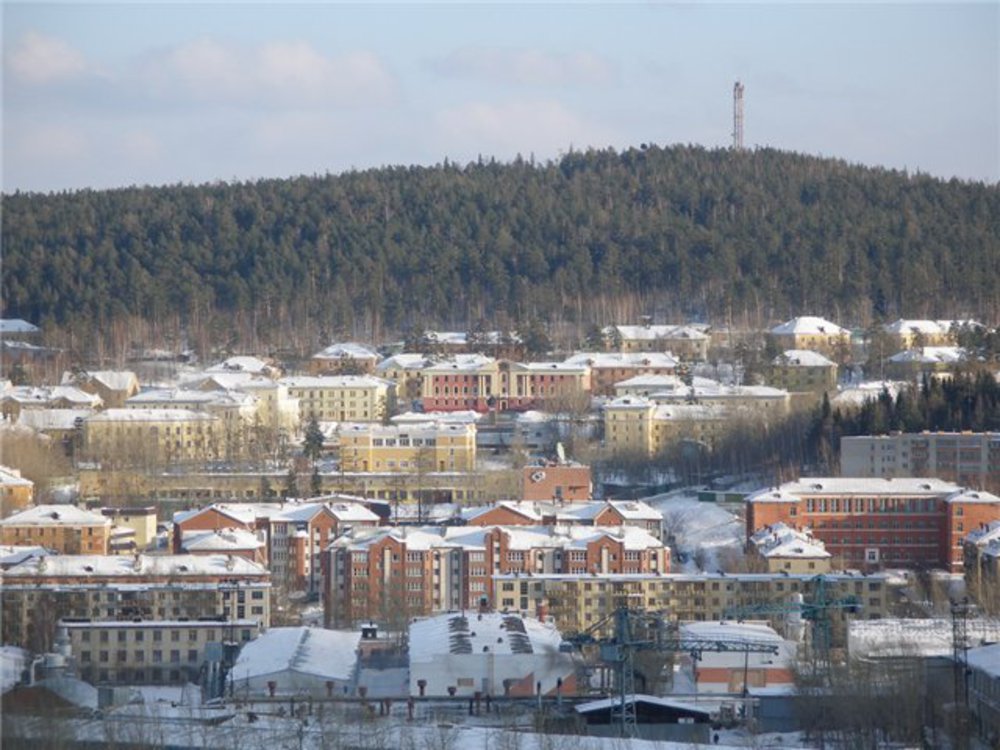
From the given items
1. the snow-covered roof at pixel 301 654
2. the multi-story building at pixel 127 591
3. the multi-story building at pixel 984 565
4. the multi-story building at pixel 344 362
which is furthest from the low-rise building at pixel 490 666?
the multi-story building at pixel 344 362

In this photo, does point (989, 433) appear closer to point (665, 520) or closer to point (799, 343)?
point (665, 520)

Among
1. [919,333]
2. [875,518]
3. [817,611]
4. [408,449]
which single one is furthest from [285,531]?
[919,333]

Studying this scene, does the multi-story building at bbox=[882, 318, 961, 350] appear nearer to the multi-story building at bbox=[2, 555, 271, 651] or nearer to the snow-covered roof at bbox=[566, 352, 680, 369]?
the snow-covered roof at bbox=[566, 352, 680, 369]

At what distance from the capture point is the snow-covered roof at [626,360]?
4063 centimetres

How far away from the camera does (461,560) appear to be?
2544cm

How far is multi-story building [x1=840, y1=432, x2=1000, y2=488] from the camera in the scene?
30641mm

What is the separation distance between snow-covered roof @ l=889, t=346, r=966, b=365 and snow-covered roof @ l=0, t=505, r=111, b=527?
15.3m

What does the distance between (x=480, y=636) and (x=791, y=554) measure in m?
6.01

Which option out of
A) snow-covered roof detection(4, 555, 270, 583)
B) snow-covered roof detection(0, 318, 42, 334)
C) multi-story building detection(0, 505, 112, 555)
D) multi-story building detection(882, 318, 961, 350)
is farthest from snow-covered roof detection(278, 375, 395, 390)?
snow-covered roof detection(4, 555, 270, 583)

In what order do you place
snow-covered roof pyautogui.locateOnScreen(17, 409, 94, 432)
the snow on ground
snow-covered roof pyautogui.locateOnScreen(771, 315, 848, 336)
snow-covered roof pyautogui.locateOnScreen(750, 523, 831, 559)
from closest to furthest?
snow-covered roof pyautogui.locateOnScreen(750, 523, 831, 559), the snow on ground, snow-covered roof pyautogui.locateOnScreen(17, 409, 94, 432), snow-covered roof pyautogui.locateOnScreen(771, 315, 848, 336)

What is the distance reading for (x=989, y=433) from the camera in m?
31.0

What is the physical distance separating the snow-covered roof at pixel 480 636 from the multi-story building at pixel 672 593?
6.68 feet

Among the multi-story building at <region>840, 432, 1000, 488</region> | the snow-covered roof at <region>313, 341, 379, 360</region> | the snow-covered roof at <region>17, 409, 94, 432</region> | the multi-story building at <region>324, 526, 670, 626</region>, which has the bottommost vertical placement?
the multi-story building at <region>324, 526, 670, 626</region>

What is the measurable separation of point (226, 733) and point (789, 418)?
18.6 meters
